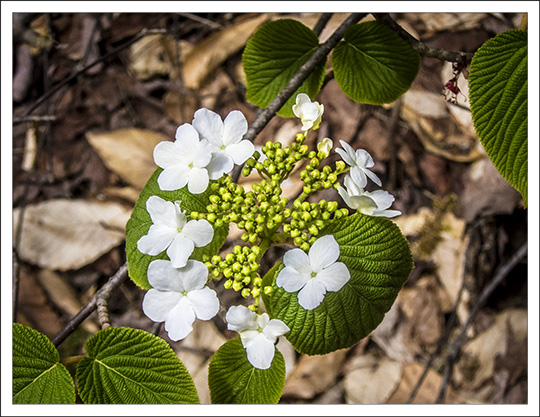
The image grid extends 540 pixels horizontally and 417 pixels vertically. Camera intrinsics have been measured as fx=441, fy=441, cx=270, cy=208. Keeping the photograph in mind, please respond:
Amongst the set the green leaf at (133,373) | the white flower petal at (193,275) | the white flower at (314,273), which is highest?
the white flower at (314,273)

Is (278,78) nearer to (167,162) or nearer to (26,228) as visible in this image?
(167,162)

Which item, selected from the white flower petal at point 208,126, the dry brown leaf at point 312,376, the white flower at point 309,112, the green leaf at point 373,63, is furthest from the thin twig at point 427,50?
the dry brown leaf at point 312,376

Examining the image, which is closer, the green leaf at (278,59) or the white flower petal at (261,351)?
the white flower petal at (261,351)

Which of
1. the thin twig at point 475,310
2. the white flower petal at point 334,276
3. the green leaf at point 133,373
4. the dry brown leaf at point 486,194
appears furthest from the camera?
the dry brown leaf at point 486,194

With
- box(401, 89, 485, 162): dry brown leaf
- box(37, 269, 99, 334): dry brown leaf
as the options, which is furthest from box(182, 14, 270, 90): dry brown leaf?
box(37, 269, 99, 334): dry brown leaf

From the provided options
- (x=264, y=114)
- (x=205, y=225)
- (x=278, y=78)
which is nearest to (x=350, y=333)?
(x=205, y=225)

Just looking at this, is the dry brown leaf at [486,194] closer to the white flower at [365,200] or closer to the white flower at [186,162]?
the white flower at [365,200]
